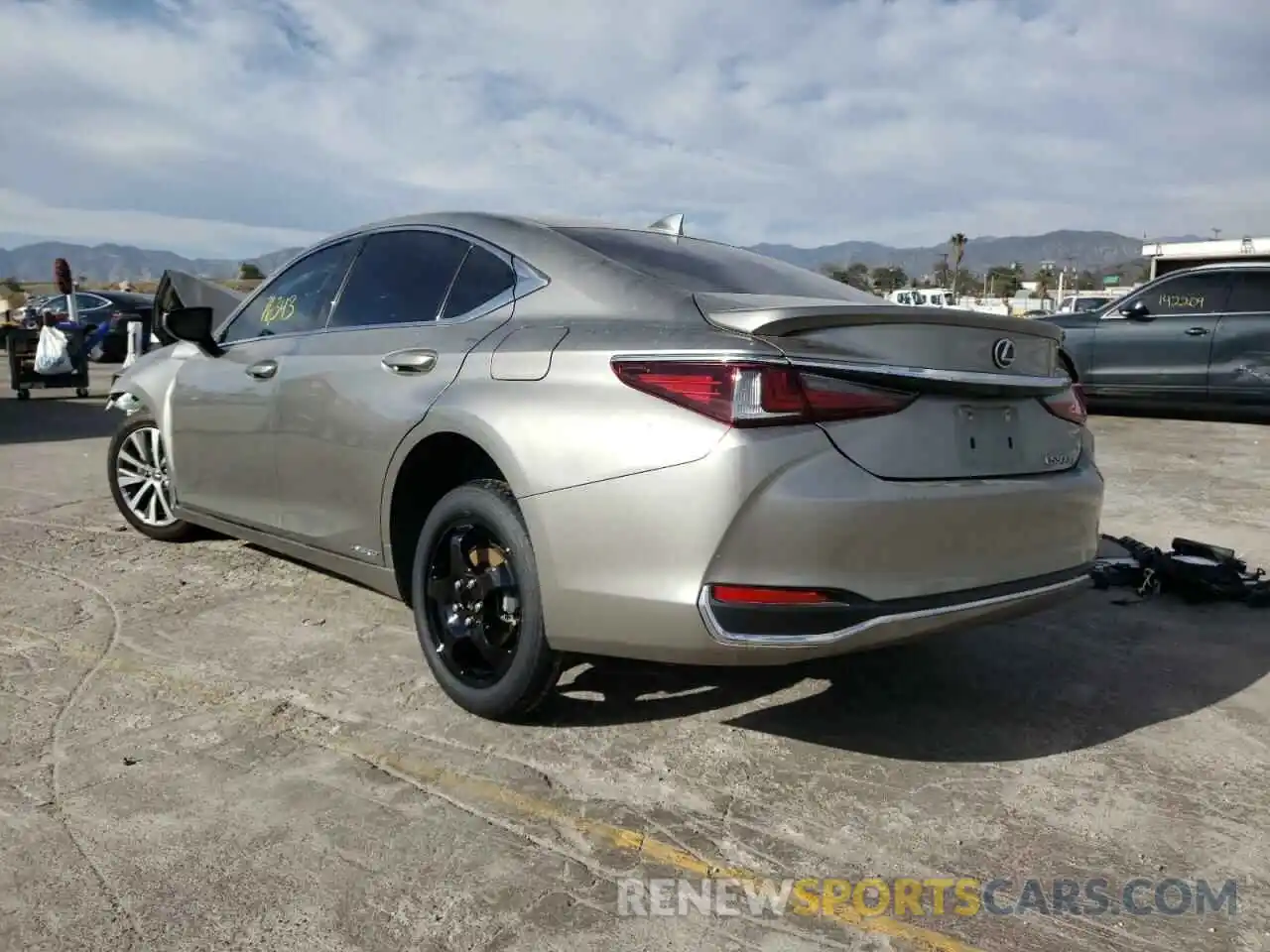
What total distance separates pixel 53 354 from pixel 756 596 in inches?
488

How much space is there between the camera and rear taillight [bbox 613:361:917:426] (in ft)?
7.80

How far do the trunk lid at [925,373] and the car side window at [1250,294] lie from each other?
8.44 m

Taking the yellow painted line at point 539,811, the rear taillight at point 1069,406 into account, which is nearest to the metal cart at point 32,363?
the yellow painted line at point 539,811

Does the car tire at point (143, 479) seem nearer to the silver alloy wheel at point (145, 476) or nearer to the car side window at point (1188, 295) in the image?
the silver alloy wheel at point (145, 476)

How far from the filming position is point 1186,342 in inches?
392

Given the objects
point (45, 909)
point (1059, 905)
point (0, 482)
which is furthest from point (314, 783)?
point (0, 482)

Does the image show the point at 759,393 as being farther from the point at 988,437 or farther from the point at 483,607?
the point at 483,607

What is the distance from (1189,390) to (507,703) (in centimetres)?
928

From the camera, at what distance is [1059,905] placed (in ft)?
7.18

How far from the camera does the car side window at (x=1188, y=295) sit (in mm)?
9938

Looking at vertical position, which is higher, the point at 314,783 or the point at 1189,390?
the point at 1189,390

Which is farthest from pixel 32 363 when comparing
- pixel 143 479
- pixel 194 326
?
pixel 194 326

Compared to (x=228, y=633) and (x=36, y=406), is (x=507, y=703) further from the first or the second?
(x=36, y=406)

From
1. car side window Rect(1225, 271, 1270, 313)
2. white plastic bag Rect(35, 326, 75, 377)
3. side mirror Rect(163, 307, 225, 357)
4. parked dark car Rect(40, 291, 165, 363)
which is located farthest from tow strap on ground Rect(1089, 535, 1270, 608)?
parked dark car Rect(40, 291, 165, 363)
